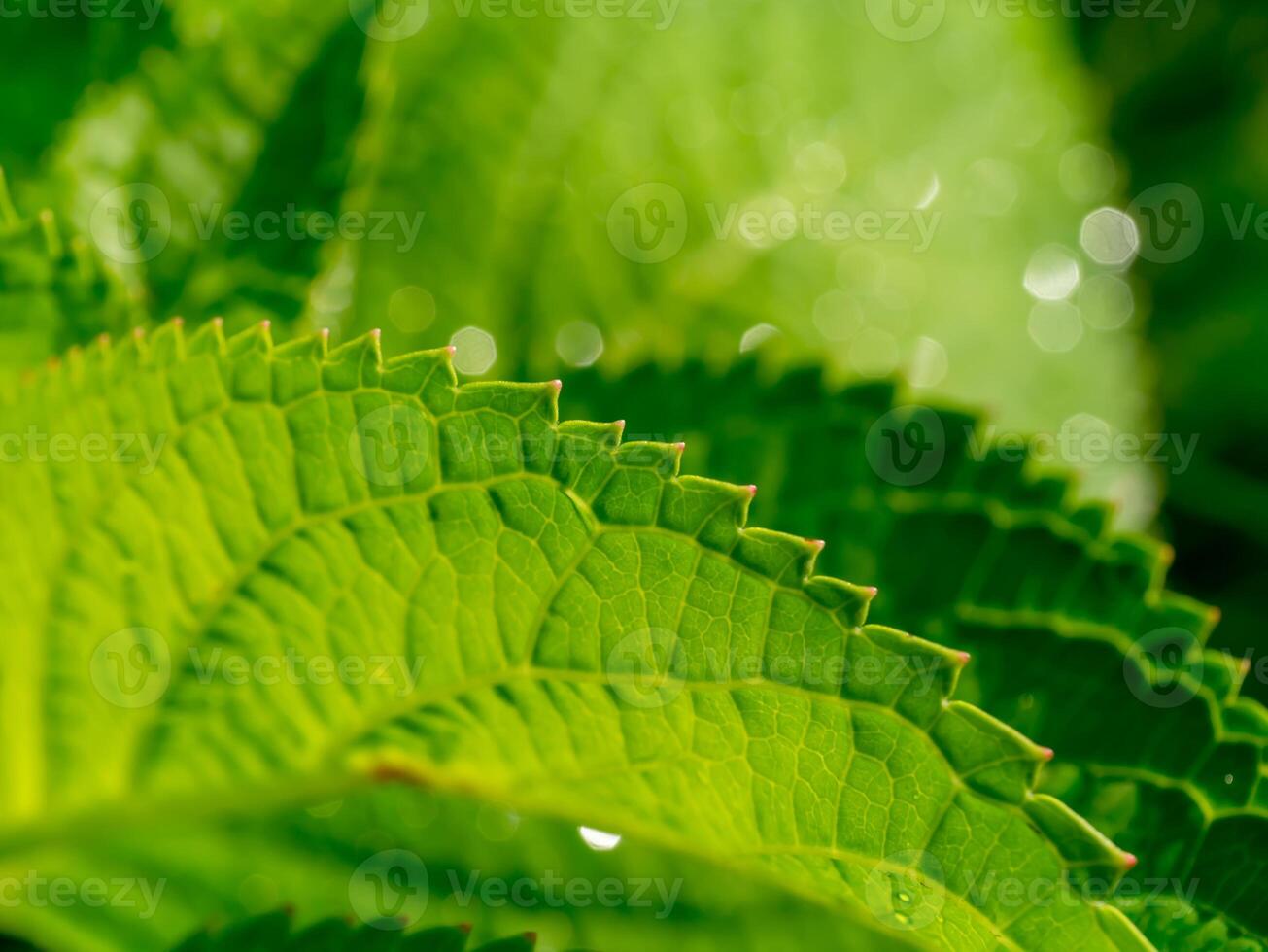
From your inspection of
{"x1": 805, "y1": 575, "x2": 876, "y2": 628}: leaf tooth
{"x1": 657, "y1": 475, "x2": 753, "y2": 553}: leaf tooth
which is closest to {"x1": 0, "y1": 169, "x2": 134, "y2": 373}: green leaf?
{"x1": 657, "y1": 475, "x2": 753, "y2": 553}: leaf tooth

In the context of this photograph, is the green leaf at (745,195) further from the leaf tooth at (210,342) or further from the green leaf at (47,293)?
the leaf tooth at (210,342)

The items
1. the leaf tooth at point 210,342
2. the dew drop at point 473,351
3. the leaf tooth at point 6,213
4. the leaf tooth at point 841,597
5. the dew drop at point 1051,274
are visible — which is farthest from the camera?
the dew drop at point 1051,274

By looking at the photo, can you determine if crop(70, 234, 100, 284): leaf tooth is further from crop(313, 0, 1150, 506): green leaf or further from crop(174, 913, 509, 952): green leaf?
crop(174, 913, 509, 952): green leaf

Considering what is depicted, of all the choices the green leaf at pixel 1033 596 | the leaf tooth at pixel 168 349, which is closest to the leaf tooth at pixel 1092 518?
the green leaf at pixel 1033 596

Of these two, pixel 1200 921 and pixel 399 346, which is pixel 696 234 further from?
pixel 1200 921

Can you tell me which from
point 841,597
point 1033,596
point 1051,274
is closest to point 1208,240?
point 1051,274
